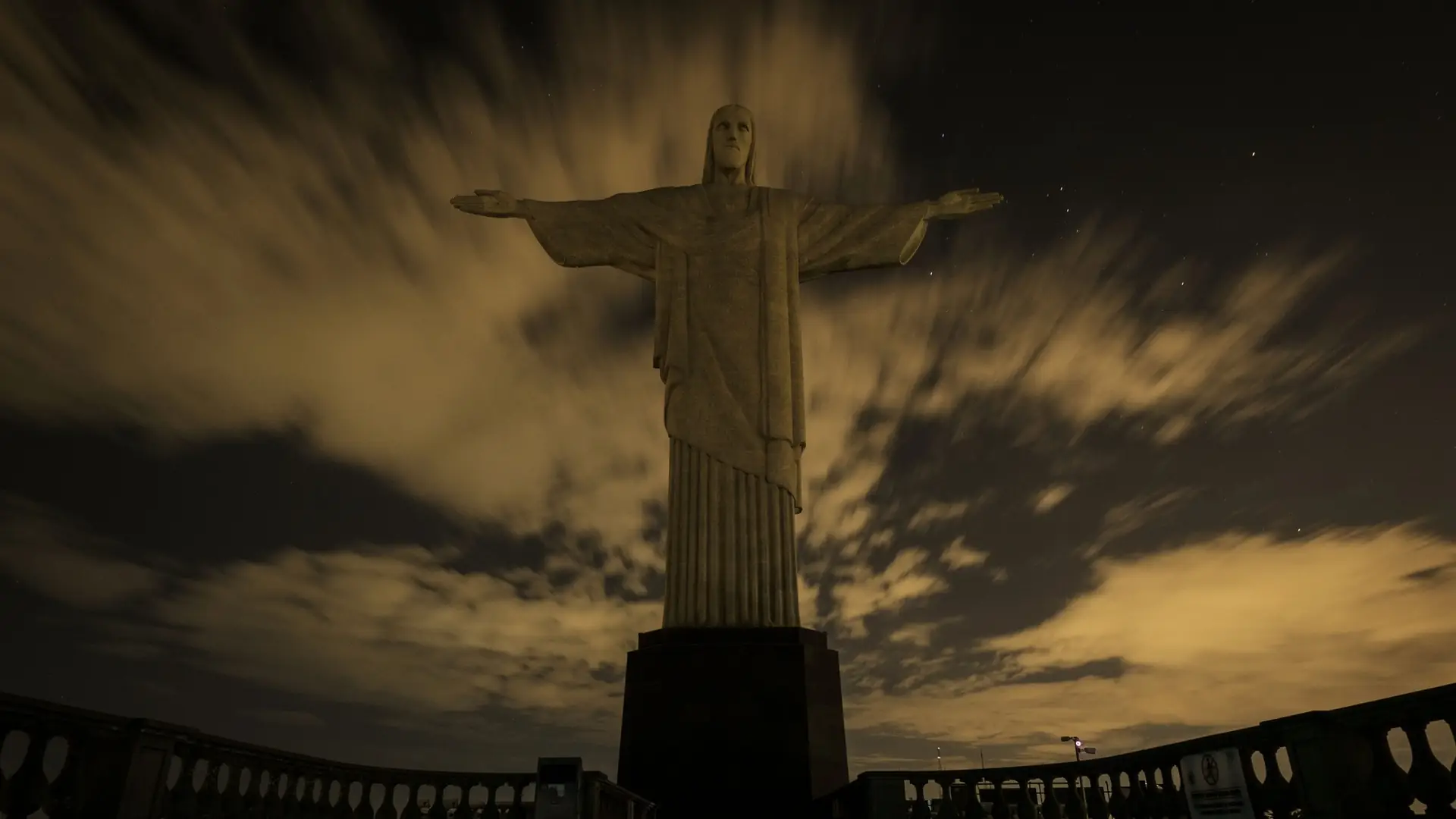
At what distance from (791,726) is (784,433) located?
2.86 meters

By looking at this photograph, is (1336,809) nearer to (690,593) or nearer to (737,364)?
(690,593)

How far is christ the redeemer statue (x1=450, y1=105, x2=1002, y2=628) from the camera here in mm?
8406

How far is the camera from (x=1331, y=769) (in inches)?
152

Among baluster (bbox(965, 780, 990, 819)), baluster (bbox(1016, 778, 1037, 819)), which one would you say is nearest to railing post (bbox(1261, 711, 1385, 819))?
baluster (bbox(1016, 778, 1037, 819))

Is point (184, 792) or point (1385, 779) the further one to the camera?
point (184, 792)

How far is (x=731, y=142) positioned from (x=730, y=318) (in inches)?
89.9

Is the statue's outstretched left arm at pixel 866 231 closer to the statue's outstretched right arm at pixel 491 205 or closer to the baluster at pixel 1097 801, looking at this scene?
the statue's outstretched right arm at pixel 491 205

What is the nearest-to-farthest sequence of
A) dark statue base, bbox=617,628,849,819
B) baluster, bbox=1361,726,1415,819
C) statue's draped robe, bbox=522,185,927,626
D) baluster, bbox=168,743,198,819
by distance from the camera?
baluster, bbox=1361,726,1415,819 < baluster, bbox=168,743,198,819 < dark statue base, bbox=617,628,849,819 < statue's draped robe, bbox=522,185,927,626

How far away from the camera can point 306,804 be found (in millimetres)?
6230

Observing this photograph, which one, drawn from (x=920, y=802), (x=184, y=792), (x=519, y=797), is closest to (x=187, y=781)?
(x=184, y=792)

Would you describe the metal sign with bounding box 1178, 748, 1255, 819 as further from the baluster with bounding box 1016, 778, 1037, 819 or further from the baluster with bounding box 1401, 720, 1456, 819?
the baluster with bounding box 1016, 778, 1037, 819

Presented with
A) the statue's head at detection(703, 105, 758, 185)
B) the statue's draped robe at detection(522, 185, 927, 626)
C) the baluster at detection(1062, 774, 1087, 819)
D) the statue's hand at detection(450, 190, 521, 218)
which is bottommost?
the baluster at detection(1062, 774, 1087, 819)

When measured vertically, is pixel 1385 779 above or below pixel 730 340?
below

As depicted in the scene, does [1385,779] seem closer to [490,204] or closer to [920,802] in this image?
[920,802]
